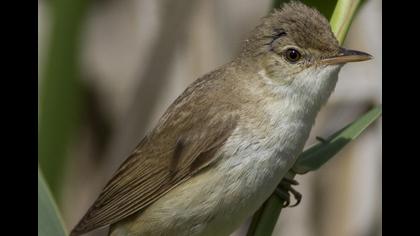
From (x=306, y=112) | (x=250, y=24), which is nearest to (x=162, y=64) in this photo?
(x=250, y=24)

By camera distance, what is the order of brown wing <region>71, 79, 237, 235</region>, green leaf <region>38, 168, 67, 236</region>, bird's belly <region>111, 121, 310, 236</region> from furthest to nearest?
brown wing <region>71, 79, 237, 235</region>
bird's belly <region>111, 121, 310, 236</region>
green leaf <region>38, 168, 67, 236</region>

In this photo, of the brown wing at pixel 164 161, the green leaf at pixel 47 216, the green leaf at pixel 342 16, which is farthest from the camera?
the brown wing at pixel 164 161

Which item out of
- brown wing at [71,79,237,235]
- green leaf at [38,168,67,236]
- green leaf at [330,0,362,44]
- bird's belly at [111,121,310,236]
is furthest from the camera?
brown wing at [71,79,237,235]

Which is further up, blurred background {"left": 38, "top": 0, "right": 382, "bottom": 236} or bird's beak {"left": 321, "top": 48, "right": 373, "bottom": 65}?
bird's beak {"left": 321, "top": 48, "right": 373, "bottom": 65}

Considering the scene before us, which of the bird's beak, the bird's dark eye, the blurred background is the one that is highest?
the bird's beak

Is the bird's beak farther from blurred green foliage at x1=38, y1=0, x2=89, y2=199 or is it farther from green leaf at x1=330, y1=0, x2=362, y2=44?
blurred green foliage at x1=38, y1=0, x2=89, y2=199

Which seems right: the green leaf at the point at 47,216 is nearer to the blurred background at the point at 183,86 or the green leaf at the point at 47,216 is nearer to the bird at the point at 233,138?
the bird at the point at 233,138

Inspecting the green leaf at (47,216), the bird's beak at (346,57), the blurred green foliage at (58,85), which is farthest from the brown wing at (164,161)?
the green leaf at (47,216)

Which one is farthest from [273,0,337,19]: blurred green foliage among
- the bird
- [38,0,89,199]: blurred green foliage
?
[38,0,89,199]: blurred green foliage
